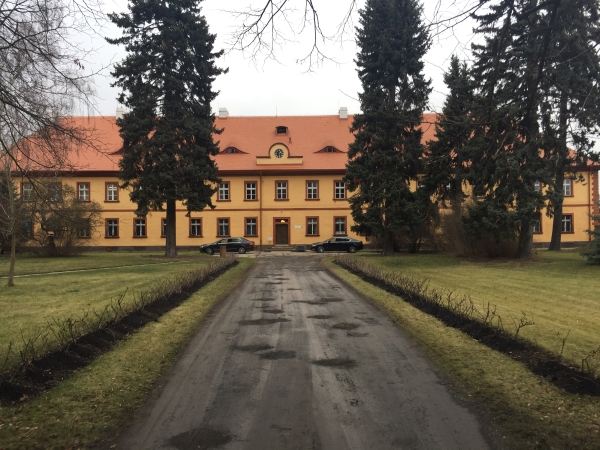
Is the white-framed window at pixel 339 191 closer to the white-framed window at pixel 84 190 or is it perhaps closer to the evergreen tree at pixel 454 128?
the white-framed window at pixel 84 190

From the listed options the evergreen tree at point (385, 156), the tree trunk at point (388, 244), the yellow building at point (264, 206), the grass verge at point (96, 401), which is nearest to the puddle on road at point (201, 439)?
the grass verge at point (96, 401)

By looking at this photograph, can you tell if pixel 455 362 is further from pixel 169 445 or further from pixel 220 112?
pixel 220 112

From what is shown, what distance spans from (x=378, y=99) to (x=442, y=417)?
26.9m

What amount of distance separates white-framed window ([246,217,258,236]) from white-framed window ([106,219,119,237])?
40.4 ft

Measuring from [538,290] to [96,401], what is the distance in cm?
1316

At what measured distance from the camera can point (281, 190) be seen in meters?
46.4

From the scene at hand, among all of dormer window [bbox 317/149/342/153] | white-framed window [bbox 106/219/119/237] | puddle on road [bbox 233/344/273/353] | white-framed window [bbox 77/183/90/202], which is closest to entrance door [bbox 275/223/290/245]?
dormer window [bbox 317/149/342/153]

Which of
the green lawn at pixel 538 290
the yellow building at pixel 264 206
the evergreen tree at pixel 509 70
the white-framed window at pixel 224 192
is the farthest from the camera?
the white-framed window at pixel 224 192

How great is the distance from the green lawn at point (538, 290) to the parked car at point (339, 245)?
12.9m

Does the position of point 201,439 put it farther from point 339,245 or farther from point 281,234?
point 281,234

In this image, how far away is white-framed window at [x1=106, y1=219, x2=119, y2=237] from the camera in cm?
4594

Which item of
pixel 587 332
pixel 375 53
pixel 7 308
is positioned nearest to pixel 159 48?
pixel 375 53

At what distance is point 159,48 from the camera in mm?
27484

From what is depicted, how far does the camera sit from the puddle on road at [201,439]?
4.04m
